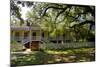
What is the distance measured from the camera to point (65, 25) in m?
2.33

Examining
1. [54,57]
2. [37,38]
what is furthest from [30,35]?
[54,57]

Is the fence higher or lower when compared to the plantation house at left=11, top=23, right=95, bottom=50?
lower

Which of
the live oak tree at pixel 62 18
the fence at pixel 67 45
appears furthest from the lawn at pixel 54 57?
the live oak tree at pixel 62 18

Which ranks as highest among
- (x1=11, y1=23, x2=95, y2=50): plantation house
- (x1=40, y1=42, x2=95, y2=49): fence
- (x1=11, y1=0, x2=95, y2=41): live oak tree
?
(x1=11, y1=0, x2=95, y2=41): live oak tree

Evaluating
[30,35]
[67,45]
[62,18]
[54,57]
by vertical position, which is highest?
[62,18]

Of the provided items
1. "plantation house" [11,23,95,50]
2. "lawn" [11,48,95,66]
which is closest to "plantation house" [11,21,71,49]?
"plantation house" [11,23,95,50]

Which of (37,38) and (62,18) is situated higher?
(62,18)

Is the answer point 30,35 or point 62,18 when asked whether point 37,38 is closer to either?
point 30,35

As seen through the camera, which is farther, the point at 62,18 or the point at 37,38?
the point at 62,18

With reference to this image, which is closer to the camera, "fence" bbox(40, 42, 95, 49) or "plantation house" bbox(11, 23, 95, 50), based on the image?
"plantation house" bbox(11, 23, 95, 50)

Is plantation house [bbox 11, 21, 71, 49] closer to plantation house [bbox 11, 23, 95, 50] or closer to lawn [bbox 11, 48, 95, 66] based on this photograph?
plantation house [bbox 11, 23, 95, 50]
